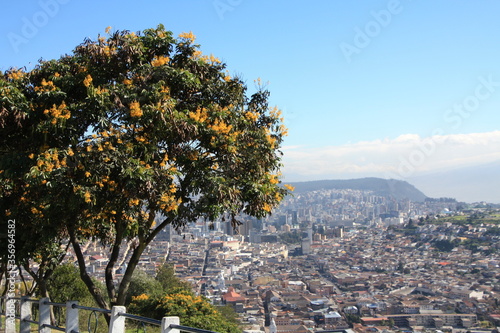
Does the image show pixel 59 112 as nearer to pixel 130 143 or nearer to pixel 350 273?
pixel 130 143

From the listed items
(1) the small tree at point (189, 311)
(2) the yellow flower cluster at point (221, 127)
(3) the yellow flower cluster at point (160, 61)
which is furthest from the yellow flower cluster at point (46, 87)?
(1) the small tree at point (189, 311)

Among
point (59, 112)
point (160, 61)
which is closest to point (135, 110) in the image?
point (59, 112)

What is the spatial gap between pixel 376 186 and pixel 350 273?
91.6 m

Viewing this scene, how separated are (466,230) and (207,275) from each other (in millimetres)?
35125

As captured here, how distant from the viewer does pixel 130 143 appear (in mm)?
6746

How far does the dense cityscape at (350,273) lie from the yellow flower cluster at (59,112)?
108 inches

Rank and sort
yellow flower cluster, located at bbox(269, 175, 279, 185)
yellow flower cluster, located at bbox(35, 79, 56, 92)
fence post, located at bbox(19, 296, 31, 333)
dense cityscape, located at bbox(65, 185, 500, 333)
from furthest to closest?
1. dense cityscape, located at bbox(65, 185, 500, 333)
2. fence post, located at bbox(19, 296, 31, 333)
3. yellow flower cluster, located at bbox(269, 175, 279, 185)
4. yellow flower cluster, located at bbox(35, 79, 56, 92)

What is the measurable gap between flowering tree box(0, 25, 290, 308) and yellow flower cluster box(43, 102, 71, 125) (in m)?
0.02

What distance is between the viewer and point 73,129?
7.07m

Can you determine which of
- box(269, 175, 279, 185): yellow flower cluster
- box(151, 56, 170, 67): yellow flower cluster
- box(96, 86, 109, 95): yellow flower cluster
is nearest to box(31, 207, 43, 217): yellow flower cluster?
box(96, 86, 109, 95): yellow flower cluster

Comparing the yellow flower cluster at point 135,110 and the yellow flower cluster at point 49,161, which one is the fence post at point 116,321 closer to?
the yellow flower cluster at point 49,161

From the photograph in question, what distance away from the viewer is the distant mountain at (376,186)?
126 m

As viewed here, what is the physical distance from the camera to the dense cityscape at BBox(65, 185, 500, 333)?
2709cm

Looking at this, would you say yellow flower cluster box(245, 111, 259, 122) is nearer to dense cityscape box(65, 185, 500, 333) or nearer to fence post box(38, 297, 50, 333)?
dense cityscape box(65, 185, 500, 333)
